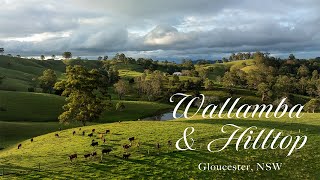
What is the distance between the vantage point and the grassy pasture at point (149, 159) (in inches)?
1355

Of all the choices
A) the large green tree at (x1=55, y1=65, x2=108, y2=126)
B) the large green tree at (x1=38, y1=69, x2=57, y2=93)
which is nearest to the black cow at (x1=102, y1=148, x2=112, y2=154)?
the large green tree at (x1=55, y1=65, x2=108, y2=126)

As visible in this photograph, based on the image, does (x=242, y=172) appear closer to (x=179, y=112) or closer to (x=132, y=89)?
(x=179, y=112)

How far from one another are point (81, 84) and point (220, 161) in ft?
124

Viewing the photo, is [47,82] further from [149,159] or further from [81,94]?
[149,159]

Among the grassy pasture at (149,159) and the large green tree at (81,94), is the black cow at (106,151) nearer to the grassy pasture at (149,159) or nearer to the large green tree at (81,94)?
the grassy pasture at (149,159)

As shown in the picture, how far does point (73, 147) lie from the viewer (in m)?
44.2

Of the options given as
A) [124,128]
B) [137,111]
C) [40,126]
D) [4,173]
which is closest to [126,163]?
[4,173]

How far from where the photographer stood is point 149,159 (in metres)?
38.1

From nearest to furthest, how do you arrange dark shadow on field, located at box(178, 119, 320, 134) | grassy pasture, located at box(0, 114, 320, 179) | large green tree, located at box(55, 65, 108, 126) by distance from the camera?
grassy pasture, located at box(0, 114, 320, 179) → dark shadow on field, located at box(178, 119, 320, 134) → large green tree, located at box(55, 65, 108, 126)

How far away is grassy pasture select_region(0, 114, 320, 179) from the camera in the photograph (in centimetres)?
3441

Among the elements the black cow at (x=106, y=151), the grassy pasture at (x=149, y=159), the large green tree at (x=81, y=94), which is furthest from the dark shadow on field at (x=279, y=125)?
the large green tree at (x=81, y=94)

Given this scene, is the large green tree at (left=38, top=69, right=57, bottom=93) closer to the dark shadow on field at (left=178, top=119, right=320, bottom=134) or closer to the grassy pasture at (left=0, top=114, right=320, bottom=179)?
the grassy pasture at (left=0, top=114, right=320, bottom=179)

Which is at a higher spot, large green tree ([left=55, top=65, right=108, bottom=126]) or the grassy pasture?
large green tree ([left=55, top=65, right=108, bottom=126])

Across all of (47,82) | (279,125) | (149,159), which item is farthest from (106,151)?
(47,82)
